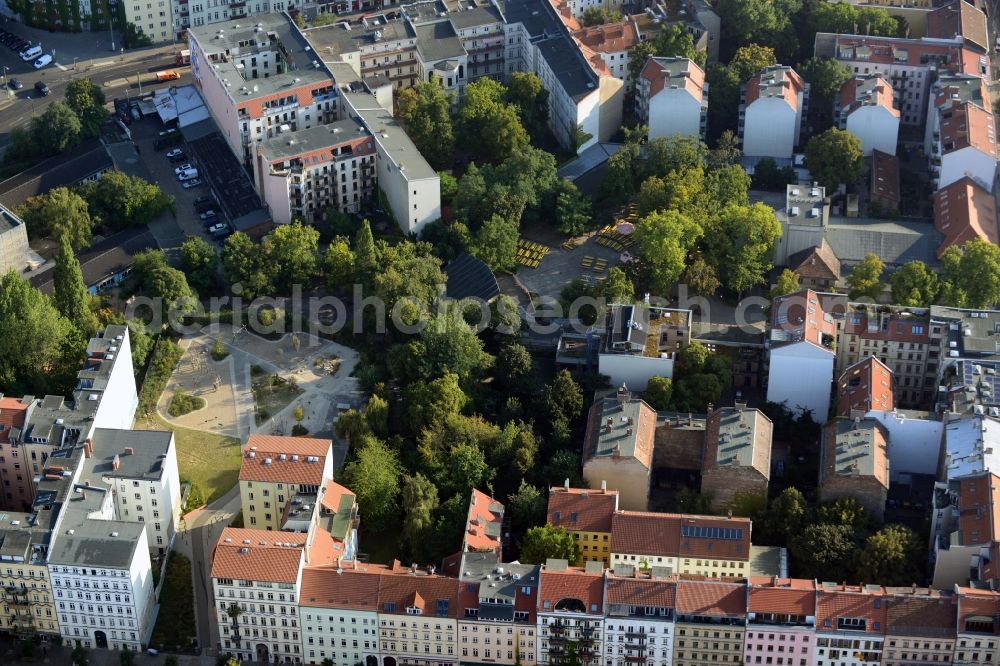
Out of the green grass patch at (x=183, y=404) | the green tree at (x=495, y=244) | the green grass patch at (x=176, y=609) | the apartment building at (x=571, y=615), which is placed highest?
the green tree at (x=495, y=244)

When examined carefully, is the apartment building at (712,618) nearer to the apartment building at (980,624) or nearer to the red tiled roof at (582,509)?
the red tiled roof at (582,509)

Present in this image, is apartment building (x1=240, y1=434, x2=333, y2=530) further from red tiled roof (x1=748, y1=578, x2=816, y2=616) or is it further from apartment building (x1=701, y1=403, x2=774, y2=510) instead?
red tiled roof (x1=748, y1=578, x2=816, y2=616)

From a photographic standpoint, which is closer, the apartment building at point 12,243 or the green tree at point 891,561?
the green tree at point 891,561

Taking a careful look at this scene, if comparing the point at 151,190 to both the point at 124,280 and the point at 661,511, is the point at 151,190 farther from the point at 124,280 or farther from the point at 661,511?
the point at 661,511

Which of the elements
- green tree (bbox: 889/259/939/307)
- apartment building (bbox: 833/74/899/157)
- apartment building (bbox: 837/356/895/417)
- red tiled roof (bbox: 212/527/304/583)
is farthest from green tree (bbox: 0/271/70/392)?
apartment building (bbox: 833/74/899/157)

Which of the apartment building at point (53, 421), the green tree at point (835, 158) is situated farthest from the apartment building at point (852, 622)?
the apartment building at point (53, 421)

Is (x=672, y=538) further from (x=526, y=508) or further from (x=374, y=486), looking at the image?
(x=374, y=486)
